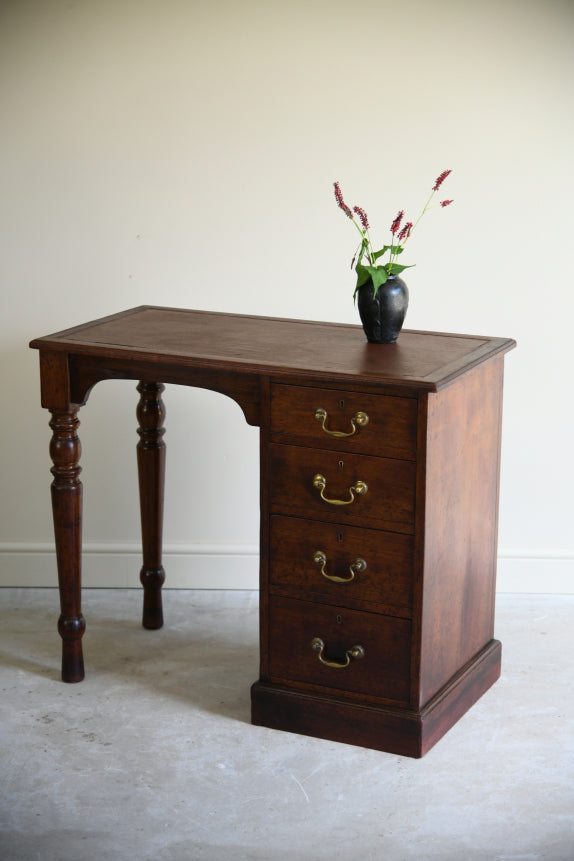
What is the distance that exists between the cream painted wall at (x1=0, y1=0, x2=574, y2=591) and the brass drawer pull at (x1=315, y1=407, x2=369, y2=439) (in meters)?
0.97

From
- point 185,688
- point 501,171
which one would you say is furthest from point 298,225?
point 185,688

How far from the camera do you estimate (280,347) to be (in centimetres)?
268

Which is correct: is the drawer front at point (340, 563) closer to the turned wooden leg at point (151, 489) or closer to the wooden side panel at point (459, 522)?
the wooden side panel at point (459, 522)

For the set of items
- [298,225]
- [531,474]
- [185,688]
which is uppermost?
[298,225]

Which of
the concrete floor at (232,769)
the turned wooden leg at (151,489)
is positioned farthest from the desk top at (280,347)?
the concrete floor at (232,769)

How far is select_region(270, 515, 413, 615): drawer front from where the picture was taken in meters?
2.51

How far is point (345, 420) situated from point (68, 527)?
80 centimetres

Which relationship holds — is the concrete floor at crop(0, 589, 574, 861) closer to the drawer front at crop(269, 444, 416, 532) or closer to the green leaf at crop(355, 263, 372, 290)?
the drawer front at crop(269, 444, 416, 532)

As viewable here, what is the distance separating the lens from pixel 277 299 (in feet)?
11.2

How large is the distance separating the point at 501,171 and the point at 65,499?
1563 mm

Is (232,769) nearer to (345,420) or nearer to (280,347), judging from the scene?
(345,420)

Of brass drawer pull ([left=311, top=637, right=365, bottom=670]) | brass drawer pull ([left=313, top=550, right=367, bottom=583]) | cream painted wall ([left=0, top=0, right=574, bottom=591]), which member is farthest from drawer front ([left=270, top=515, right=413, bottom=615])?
cream painted wall ([left=0, top=0, right=574, bottom=591])

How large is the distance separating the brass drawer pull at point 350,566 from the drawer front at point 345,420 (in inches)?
10.0

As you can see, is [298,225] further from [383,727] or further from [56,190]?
[383,727]
